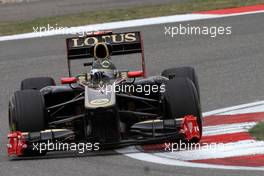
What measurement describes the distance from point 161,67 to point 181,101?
6.13 meters

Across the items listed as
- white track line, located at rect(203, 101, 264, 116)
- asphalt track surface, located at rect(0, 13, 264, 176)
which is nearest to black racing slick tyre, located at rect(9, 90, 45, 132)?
asphalt track surface, located at rect(0, 13, 264, 176)

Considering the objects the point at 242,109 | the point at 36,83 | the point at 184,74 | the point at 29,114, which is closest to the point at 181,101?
the point at 184,74

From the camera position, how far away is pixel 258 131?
37.4 feet

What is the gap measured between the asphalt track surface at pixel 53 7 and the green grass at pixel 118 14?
29.5 inches

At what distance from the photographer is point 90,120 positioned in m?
10.7

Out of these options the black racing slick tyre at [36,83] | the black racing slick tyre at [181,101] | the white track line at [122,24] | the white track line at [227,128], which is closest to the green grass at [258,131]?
the white track line at [227,128]

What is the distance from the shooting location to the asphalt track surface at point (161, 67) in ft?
33.3

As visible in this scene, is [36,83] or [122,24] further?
[122,24]

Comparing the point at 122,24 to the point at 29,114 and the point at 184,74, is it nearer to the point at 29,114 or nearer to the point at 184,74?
the point at 184,74

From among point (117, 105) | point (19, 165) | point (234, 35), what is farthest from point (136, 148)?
point (234, 35)

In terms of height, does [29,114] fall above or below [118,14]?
above

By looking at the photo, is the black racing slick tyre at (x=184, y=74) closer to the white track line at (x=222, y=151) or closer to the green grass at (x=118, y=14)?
the white track line at (x=222, y=151)

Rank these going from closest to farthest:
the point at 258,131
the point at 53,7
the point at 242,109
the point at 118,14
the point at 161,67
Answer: the point at 258,131
the point at 242,109
the point at 161,67
the point at 118,14
the point at 53,7

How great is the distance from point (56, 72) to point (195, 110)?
6646 mm
